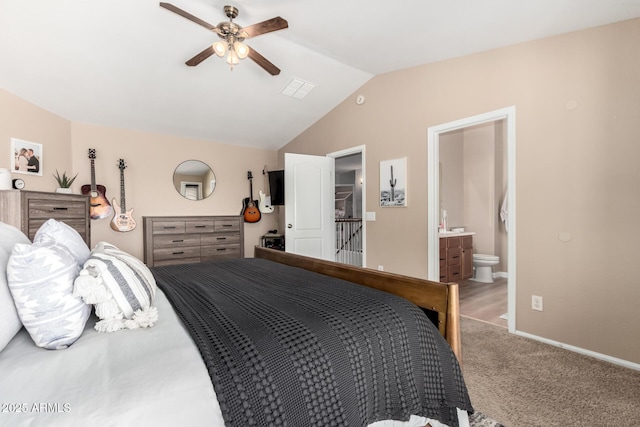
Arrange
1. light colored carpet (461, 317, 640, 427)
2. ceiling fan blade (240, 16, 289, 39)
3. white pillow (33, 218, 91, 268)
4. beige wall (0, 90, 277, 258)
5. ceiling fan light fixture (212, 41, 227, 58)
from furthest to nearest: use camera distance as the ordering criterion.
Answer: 1. beige wall (0, 90, 277, 258)
2. ceiling fan light fixture (212, 41, 227, 58)
3. ceiling fan blade (240, 16, 289, 39)
4. light colored carpet (461, 317, 640, 427)
5. white pillow (33, 218, 91, 268)

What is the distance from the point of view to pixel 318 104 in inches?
162

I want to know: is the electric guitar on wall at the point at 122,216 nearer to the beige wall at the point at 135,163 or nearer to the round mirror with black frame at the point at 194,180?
the beige wall at the point at 135,163

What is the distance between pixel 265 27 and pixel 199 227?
9.98ft

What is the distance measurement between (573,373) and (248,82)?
13.1 ft

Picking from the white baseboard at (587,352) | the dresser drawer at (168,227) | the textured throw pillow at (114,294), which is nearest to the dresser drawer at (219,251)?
the dresser drawer at (168,227)

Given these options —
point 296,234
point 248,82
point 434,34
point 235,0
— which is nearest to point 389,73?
point 434,34

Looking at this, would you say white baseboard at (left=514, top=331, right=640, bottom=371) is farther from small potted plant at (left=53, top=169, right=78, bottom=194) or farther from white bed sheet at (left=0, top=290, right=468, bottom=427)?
small potted plant at (left=53, top=169, right=78, bottom=194)

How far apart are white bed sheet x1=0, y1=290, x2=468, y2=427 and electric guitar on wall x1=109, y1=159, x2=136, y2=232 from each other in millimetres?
3537

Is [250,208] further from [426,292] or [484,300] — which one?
[426,292]

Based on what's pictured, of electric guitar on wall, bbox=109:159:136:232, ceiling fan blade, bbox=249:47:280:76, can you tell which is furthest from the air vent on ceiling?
electric guitar on wall, bbox=109:159:136:232

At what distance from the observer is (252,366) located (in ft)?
2.63

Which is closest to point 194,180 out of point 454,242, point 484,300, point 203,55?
point 203,55

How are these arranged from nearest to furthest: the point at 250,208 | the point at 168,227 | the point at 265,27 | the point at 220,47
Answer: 1. the point at 265,27
2. the point at 220,47
3. the point at 168,227
4. the point at 250,208

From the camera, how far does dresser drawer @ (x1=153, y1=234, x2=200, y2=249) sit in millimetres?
4000
